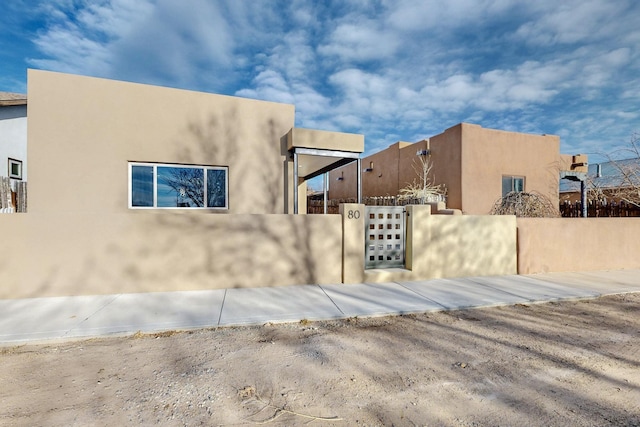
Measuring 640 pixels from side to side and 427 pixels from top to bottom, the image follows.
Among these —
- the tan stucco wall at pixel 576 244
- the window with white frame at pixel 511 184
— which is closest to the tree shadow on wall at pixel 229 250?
the tan stucco wall at pixel 576 244

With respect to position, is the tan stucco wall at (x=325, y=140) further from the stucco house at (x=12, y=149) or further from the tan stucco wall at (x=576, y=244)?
the stucco house at (x=12, y=149)

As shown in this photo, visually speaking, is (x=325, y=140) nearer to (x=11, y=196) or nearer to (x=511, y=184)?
(x=511, y=184)

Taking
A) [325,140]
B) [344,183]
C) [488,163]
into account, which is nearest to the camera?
[325,140]

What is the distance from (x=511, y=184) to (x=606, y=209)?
172 inches

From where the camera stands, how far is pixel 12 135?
10734 millimetres

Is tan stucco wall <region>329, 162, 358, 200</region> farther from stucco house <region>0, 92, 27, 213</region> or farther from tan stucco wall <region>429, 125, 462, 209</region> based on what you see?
stucco house <region>0, 92, 27, 213</region>

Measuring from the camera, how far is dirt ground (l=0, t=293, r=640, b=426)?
2.21m

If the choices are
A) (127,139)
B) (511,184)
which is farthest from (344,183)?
(127,139)

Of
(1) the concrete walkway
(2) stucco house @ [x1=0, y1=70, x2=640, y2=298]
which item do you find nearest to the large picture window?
(2) stucco house @ [x1=0, y1=70, x2=640, y2=298]

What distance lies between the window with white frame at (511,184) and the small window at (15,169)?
1974 cm

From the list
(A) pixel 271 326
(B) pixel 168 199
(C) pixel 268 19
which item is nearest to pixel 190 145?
(B) pixel 168 199

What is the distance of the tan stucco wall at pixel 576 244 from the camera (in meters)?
7.33

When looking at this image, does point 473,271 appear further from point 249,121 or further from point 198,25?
point 198,25

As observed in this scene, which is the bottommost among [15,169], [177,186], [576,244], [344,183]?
[576,244]
